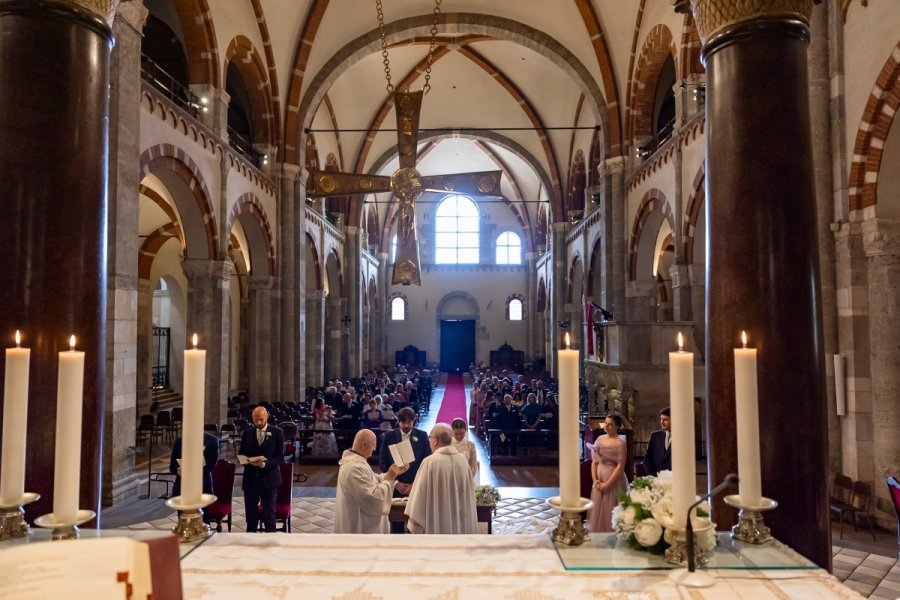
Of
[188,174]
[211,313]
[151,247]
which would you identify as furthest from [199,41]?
[151,247]

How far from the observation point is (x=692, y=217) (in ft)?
37.3

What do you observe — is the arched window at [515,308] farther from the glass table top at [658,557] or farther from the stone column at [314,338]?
the glass table top at [658,557]

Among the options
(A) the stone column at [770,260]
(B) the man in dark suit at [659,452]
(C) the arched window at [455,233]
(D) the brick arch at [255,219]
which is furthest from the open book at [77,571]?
(C) the arched window at [455,233]

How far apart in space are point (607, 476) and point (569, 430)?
146 inches

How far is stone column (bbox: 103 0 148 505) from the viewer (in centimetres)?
769

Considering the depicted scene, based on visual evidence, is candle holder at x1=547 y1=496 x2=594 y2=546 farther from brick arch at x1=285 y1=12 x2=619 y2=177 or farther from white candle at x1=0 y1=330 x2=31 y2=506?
brick arch at x1=285 y1=12 x2=619 y2=177

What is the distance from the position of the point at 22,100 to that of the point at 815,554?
410cm

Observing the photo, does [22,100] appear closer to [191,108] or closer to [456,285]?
[191,108]

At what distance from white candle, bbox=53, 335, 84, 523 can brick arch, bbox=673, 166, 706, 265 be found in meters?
10.8

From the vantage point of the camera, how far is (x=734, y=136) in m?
2.93

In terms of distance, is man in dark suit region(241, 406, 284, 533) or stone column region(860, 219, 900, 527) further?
stone column region(860, 219, 900, 527)

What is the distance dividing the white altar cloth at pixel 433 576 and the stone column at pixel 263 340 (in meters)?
13.3

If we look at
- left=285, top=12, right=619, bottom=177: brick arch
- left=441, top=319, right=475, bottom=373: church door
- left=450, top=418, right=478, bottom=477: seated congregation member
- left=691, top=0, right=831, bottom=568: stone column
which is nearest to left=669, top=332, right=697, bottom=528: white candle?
left=691, top=0, right=831, bottom=568: stone column

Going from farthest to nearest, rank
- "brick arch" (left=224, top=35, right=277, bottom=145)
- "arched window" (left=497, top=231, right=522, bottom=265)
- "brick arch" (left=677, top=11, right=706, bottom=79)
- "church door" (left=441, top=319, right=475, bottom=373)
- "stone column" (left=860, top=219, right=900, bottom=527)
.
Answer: "church door" (left=441, top=319, right=475, bottom=373) → "arched window" (left=497, top=231, right=522, bottom=265) → "brick arch" (left=224, top=35, right=277, bottom=145) → "brick arch" (left=677, top=11, right=706, bottom=79) → "stone column" (left=860, top=219, right=900, bottom=527)
